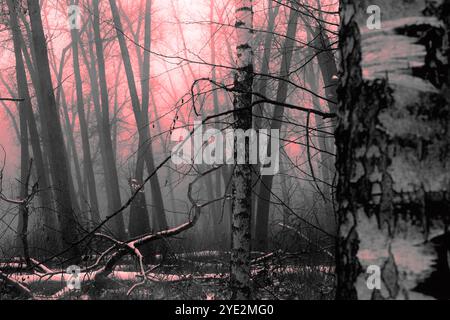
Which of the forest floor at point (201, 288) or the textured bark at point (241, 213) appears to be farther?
the forest floor at point (201, 288)

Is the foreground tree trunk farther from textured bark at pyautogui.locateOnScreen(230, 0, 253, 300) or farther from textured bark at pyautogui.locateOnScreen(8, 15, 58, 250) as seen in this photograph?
textured bark at pyautogui.locateOnScreen(8, 15, 58, 250)

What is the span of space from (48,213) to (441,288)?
47.8ft

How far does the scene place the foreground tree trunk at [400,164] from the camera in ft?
4.56

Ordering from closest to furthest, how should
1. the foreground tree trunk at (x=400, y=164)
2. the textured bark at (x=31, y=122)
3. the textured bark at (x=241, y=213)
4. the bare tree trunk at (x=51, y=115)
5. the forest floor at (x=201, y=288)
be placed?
the foreground tree trunk at (x=400, y=164), the textured bark at (x=241, y=213), the forest floor at (x=201, y=288), the bare tree trunk at (x=51, y=115), the textured bark at (x=31, y=122)

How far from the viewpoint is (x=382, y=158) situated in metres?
1.45

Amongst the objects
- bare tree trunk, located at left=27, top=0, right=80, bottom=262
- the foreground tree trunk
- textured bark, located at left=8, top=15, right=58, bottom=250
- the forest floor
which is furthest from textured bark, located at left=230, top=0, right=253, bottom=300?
textured bark, located at left=8, top=15, right=58, bottom=250

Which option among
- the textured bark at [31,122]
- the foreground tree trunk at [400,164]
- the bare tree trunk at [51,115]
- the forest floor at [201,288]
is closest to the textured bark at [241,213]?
the forest floor at [201,288]

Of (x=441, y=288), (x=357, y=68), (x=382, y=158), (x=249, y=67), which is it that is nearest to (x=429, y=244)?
(x=441, y=288)

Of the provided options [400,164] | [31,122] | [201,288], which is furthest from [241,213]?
[31,122]

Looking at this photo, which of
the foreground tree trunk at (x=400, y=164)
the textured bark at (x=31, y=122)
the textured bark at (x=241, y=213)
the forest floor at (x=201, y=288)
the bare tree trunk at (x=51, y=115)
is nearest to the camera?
the foreground tree trunk at (x=400, y=164)

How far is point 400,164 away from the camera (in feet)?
4.65

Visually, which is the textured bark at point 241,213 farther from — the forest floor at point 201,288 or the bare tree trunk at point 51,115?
the bare tree trunk at point 51,115

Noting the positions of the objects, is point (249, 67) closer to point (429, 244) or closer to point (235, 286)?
point (235, 286)

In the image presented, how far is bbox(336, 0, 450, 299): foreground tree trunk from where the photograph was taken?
1.39 metres
